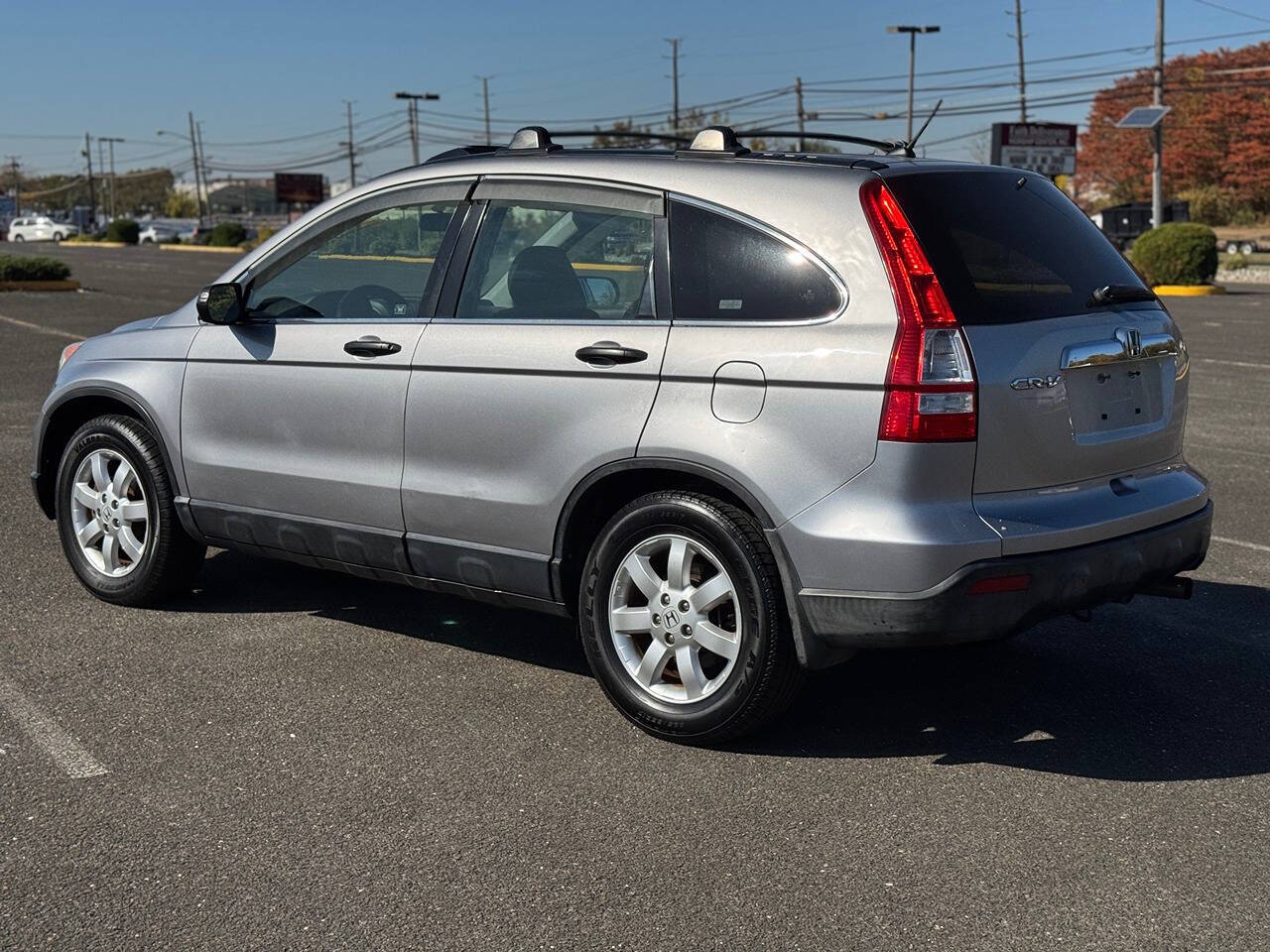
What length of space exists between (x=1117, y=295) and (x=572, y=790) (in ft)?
7.71

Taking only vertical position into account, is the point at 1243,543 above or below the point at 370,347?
below

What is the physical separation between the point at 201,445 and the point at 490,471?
4.94 ft

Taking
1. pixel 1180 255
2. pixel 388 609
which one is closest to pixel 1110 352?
pixel 388 609

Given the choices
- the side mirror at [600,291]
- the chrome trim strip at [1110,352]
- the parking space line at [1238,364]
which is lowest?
the parking space line at [1238,364]

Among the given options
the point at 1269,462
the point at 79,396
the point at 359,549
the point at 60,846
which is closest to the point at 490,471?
the point at 359,549

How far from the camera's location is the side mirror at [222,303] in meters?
5.71

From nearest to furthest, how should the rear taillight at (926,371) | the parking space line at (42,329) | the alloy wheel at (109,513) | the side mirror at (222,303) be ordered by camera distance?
the rear taillight at (926,371)
the side mirror at (222,303)
the alloy wheel at (109,513)
the parking space line at (42,329)

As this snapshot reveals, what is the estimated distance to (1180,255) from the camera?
33.1 meters

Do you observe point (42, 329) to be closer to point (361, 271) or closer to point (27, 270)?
point (27, 270)

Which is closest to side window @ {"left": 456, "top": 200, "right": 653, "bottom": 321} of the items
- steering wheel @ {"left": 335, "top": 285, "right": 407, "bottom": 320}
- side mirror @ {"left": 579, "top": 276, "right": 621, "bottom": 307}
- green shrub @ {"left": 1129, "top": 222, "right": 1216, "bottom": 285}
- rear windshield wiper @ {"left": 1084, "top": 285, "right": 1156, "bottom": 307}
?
side mirror @ {"left": 579, "top": 276, "right": 621, "bottom": 307}

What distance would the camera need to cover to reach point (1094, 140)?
3327 inches

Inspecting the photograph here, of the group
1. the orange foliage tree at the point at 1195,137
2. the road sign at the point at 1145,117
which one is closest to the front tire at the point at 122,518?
the road sign at the point at 1145,117

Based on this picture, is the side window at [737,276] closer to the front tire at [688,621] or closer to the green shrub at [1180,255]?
the front tire at [688,621]

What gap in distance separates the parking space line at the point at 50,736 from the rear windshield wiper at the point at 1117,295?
3.36m
